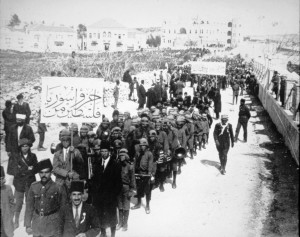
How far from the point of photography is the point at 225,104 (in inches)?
575

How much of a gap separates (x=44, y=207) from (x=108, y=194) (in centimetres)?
104

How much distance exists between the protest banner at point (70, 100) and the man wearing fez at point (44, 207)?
1997mm

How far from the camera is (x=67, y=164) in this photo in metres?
5.24

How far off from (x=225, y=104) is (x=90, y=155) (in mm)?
9955

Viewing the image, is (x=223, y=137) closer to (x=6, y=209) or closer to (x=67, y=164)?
(x=67, y=164)

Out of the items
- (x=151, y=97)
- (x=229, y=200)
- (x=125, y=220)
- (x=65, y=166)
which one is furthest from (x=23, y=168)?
(x=151, y=97)

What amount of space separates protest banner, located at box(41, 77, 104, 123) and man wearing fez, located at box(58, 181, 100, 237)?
7.29 feet

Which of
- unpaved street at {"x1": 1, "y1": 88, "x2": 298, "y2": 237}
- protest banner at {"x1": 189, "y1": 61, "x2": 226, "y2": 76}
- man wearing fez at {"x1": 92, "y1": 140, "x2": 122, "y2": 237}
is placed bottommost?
unpaved street at {"x1": 1, "y1": 88, "x2": 298, "y2": 237}

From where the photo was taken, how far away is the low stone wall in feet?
24.9

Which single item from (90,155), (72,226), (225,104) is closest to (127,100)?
(225,104)

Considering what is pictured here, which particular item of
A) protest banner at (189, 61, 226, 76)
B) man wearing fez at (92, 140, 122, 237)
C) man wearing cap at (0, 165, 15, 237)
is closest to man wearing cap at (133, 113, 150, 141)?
man wearing fez at (92, 140, 122, 237)

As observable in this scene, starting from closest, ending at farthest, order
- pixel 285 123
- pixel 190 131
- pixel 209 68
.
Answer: pixel 190 131
pixel 285 123
pixel 209 68

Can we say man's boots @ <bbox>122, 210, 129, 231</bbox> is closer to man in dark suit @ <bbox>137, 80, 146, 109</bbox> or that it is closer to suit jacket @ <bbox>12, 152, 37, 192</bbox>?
suit jacket @ <bbox>12, 152, 37, 192</bbox>

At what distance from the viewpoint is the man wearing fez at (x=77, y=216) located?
404 cm
